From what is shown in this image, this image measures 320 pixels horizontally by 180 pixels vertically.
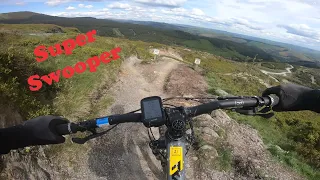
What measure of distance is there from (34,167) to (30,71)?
533 centimetres

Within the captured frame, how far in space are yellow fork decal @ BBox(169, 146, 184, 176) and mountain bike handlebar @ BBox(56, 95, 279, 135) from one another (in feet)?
1.38

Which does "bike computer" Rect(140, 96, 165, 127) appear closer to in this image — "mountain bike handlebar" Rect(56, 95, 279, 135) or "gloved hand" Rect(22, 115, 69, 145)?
"mountain bike handlebar" Rect(56, 95, 279, 135)

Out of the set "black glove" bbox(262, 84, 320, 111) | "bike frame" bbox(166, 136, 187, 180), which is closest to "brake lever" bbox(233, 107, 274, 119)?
"black glove" bbox(262, 84, 320, 111)

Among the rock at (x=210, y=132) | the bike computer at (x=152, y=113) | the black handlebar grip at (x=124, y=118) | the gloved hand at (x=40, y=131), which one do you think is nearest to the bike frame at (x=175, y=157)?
the bike computer at (x=152, y=113)

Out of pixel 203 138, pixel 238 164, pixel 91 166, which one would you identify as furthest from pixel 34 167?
pixel 238 164

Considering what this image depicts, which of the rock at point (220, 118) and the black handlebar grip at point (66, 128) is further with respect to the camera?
the rock at point (220, 118)

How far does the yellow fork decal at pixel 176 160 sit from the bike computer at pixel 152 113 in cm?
37

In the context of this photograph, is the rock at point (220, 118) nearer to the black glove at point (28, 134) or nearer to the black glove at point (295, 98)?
the black glove at point (295, 98)

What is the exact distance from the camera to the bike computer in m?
2.62

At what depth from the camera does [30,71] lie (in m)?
11.2

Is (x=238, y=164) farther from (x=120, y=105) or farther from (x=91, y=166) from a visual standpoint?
(x=120, y=105)

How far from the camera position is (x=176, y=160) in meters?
2.80

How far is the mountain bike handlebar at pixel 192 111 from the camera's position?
8.78ft

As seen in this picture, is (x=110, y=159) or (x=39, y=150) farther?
(x=110, y=159)
